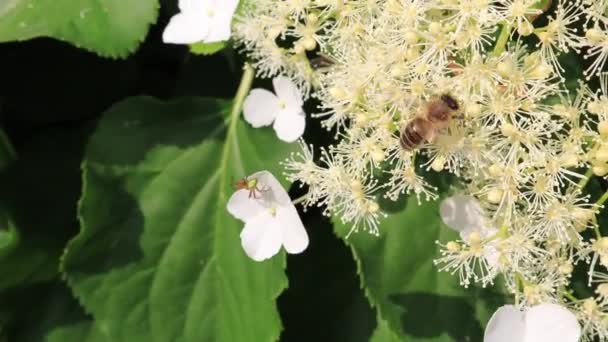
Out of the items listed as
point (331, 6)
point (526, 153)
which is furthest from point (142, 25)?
point (526, 153)

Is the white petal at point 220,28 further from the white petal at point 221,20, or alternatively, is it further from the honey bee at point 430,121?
the honey bee at point 430,121

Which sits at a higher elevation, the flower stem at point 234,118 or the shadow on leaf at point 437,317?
the flower stem at point 234,118

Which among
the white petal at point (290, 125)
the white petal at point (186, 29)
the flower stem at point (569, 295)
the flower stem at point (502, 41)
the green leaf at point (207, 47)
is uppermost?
the flower stem at point (502, 41)

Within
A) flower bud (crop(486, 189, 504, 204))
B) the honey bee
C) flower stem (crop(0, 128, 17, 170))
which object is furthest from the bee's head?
flower stem (crop(0, 128, 17, 170))

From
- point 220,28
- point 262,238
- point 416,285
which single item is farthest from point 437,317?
point 220,28

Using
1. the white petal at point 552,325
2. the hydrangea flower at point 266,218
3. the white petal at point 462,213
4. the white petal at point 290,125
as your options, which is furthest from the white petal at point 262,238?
the white petal at point 552,325

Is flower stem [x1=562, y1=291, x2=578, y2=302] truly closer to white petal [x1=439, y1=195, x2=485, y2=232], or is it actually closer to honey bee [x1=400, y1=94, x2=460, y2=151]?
white petal [x1=439, y1=195, x2=485, y2=232]
